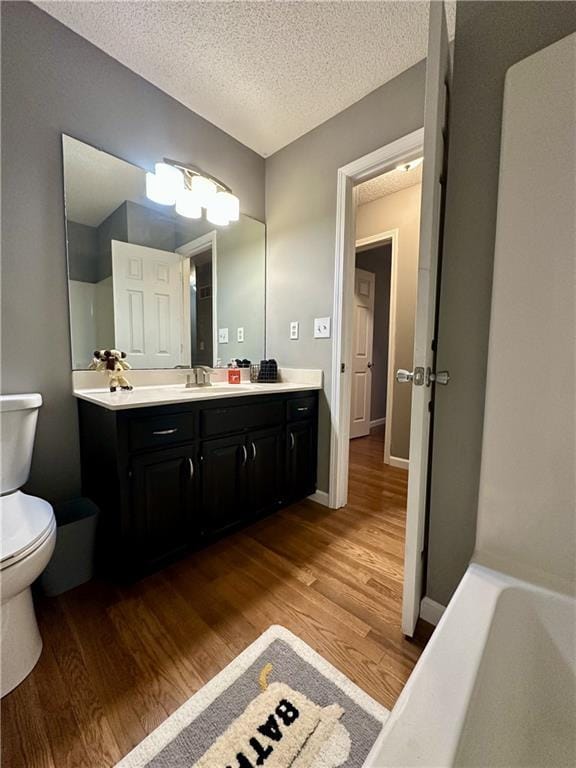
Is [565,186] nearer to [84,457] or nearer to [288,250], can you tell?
[288,250]

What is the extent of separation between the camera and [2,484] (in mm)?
1191

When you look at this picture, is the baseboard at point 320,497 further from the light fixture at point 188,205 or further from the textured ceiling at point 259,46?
the textured ceiling at point 259,46

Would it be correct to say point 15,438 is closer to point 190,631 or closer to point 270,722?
point 190,631

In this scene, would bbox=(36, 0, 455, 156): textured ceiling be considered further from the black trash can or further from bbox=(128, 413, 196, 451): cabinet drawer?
the black trash can

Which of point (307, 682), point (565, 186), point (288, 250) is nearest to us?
point (565, 186)

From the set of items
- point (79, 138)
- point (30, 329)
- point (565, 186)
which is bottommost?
point (30, 329)

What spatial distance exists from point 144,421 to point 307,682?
41.9 inches

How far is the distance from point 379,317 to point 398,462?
2177 millimetres

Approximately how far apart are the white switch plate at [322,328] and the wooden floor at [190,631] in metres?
1.20

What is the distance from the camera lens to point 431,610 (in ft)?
3.98

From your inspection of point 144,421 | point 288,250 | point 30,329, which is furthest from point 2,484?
point 288,250

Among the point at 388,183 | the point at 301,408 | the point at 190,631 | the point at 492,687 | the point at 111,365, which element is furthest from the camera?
the point at 388,183

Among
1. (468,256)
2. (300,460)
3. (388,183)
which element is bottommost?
(300,460)

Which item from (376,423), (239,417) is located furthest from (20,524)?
(376,423)
